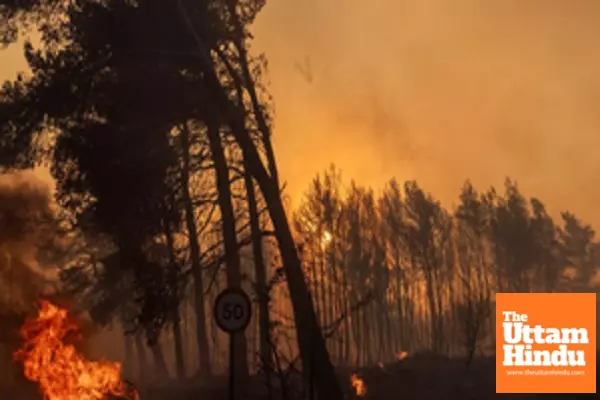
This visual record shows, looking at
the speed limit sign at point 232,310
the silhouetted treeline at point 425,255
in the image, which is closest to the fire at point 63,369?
the speed limit sign at point 232,310

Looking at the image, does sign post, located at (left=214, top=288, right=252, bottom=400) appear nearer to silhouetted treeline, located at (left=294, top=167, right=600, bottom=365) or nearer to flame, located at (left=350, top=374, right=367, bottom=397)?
flame, located at (left=350, top=374, right=367, bottom=397)

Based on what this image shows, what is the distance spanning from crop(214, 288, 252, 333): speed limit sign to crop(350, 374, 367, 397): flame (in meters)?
13.0

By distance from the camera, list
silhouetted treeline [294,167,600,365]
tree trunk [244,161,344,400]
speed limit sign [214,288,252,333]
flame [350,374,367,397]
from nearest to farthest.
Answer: speed limit sign [214,288,252,333]
tree trunk [244,161,344,400]
flame [350,374,367,397]
silhouetted treeline [294,167,600,365]

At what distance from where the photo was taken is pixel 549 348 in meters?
28.3

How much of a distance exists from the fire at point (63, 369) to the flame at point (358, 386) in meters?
8.20

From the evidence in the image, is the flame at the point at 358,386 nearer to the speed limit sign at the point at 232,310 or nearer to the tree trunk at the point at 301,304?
the tree trunk at the point at 301,304

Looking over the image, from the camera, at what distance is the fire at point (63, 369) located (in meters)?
17.3

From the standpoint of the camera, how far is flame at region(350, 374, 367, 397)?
2384 centimetres

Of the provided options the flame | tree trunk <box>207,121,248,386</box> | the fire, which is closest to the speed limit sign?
the fire

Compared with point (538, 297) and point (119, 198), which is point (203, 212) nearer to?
point (119, 198)

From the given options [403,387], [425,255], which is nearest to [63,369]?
[403,387]

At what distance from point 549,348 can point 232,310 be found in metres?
20.1

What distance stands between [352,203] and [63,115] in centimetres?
5115

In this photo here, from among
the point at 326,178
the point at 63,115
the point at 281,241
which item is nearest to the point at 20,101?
the point at 63,115
